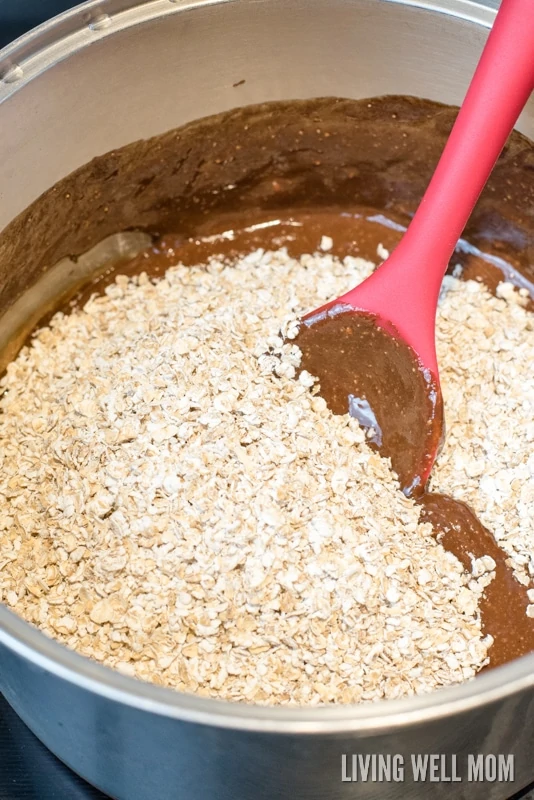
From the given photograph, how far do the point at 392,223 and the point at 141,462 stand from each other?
23.3 inches

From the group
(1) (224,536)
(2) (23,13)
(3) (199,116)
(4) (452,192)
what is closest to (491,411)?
(4) (452,192)

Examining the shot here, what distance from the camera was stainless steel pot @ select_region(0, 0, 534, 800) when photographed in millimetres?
561

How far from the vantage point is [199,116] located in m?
1.10

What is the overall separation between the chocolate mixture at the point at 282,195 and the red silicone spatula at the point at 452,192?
63 mm

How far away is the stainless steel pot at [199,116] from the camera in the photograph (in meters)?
0.56

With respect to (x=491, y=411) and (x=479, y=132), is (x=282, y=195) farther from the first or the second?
(x=491, y=411)

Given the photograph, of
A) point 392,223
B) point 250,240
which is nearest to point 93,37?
point 250,240

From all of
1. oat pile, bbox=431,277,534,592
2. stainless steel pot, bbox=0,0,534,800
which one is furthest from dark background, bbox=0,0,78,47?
oat pile, bbox=431,277,534,592

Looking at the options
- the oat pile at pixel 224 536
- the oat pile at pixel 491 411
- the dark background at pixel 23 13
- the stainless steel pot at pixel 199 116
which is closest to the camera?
the stainless steel pot at pixel 199 116

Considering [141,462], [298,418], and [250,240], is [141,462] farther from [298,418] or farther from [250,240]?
[250,240]

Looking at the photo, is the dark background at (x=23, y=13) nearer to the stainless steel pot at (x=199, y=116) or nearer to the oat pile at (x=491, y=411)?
the stainless steel pot at (x=199, y=116)

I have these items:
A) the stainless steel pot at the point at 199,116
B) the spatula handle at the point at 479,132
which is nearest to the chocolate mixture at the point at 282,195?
the stainless steel pot at the point at 199,116

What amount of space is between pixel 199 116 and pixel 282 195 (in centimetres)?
18

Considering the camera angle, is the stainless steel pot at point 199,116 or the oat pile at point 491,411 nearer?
the stainless steel pot at point 199,116
